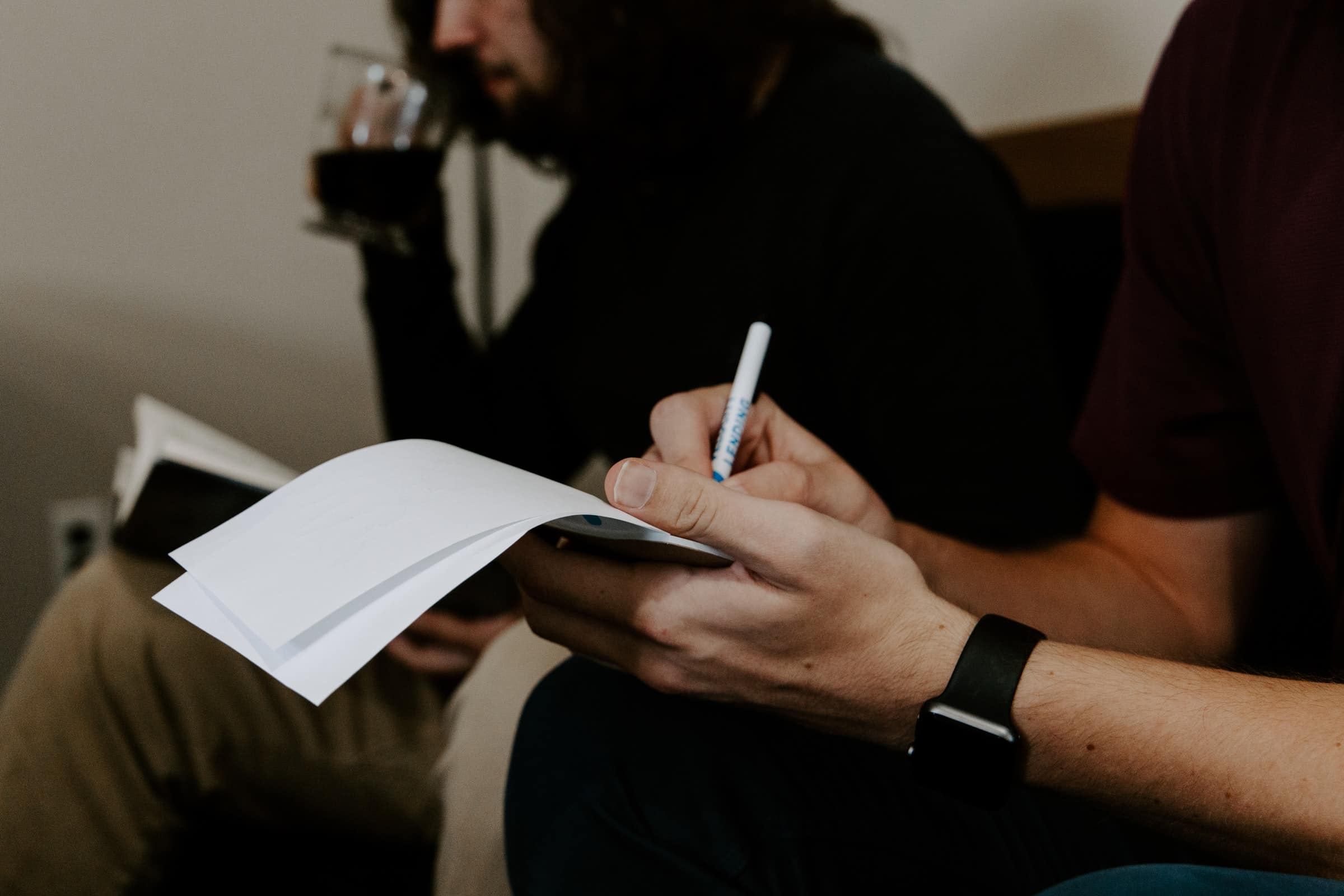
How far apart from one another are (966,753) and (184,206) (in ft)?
4.08

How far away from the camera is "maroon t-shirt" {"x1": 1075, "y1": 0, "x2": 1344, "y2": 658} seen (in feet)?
1.63

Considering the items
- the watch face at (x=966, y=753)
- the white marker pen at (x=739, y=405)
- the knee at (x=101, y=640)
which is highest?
the white marker pen at (x=739, y=405)

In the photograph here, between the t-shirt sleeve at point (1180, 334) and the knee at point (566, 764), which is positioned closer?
the knee at point (566, 764)

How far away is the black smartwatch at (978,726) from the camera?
412 mm

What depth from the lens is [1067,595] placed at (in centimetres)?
61

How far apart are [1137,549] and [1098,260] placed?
0.33 meters

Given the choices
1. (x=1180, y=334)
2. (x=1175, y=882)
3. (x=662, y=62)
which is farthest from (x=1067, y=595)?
(x=662, y=62)

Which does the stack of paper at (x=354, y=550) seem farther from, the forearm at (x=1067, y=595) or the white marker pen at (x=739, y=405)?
the forearm at (x=1067, y=595)

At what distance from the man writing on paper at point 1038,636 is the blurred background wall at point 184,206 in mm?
500

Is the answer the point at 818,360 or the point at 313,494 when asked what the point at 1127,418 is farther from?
the point at 313,494

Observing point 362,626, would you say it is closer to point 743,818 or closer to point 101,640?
point 743,818

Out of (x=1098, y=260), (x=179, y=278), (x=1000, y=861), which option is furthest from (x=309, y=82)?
(x=1000, y=861)

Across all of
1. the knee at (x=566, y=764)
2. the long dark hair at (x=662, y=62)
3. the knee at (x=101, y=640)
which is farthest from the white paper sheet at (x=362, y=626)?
the long dark hair at (x=662, y=62)

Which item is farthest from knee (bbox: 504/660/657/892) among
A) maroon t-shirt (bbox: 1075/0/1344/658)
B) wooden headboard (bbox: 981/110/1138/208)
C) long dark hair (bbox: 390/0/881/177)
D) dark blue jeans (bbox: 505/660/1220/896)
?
wooden headboard (bbox: 981/110/1138/208)
